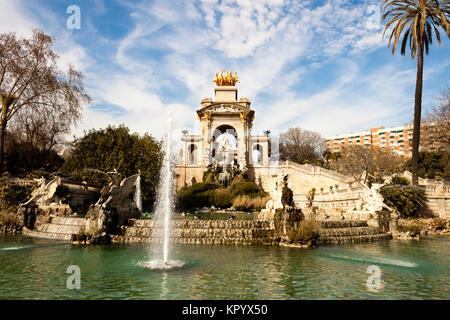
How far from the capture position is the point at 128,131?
28953 mm

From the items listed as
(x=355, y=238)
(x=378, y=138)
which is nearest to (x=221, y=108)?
(x=355, y=238)

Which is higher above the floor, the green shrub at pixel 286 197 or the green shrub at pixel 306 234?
the green shrub at pixel 286 197

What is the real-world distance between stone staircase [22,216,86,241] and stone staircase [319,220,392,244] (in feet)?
37.2

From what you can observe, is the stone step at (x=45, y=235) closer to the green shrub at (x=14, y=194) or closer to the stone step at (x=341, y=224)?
the green shrub at (x=14, y=194)

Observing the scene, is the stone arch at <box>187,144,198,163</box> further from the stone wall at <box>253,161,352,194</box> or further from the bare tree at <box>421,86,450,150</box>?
the bare tree at <box>421,86,450,150</box>

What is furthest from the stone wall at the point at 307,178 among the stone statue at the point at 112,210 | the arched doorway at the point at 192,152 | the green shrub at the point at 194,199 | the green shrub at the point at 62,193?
the stone statue at the point at 112,210

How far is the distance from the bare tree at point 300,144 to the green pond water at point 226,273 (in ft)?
190

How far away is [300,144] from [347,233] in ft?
192

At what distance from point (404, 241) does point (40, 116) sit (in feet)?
89.7

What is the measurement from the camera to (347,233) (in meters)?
14.6

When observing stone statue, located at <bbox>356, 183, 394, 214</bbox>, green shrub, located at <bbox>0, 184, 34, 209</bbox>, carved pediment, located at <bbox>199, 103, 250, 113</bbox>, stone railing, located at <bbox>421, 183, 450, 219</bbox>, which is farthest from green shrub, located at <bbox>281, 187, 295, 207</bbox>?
carved pediment, located at <bbox>199, 103, 250, 113</bbox>

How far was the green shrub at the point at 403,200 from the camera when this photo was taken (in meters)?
19.8

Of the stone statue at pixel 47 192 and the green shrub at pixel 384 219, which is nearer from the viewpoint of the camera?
the green shrub at pixel 384 219

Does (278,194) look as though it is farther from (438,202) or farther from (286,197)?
(438,202)
